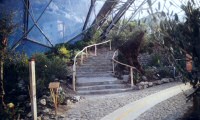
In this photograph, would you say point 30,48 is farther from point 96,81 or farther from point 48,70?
point 96,81

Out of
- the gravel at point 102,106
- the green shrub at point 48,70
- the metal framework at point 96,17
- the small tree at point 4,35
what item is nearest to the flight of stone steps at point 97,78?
the green shrub at point 48,70

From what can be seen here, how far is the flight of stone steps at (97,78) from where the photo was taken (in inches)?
503

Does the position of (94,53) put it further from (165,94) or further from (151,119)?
(151,119)

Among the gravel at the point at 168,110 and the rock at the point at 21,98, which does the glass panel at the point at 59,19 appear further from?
the gravel at the point at 168,110

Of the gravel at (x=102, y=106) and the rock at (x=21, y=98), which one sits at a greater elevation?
the rock at (x=21, y=98)

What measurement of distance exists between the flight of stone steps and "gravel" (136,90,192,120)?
3469mm

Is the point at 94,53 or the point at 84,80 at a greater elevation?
the point at 94,53

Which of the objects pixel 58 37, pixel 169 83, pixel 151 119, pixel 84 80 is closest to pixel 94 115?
pixel 151 119

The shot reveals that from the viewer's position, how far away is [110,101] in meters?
10.4

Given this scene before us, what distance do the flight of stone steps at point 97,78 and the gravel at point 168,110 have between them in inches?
137

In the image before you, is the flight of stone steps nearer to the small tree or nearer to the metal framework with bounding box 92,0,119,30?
the small tree

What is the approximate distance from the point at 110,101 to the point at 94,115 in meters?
1.95

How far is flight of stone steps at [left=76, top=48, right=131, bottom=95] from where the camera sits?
12.8 meters

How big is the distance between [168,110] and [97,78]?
6130mm
